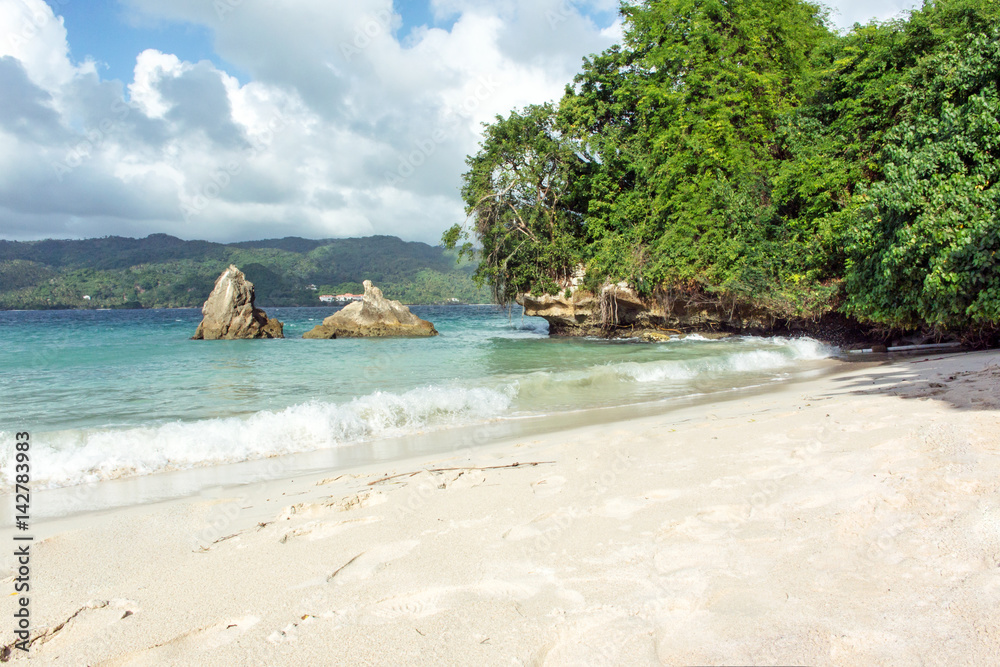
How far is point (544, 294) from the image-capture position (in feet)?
85.4

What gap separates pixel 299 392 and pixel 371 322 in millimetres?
18906

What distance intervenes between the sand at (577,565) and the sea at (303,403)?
1946mm

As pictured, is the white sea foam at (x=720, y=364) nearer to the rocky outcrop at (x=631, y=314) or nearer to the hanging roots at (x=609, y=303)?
the rocky outcrop at (x=631, y=314)

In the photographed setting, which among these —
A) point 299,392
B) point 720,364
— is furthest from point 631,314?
point 299,392

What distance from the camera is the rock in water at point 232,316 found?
29.6m

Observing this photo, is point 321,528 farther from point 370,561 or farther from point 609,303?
point 609,303

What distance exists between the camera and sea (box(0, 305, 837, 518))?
264 inches

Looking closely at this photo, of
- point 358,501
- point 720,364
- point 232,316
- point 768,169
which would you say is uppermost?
point 768,169

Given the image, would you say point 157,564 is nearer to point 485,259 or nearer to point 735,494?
point 735,494

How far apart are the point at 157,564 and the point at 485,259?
2377 cm

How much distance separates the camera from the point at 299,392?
11.6 m

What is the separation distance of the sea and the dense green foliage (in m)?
3.25

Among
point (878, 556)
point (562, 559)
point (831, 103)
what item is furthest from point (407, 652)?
point (831, 103)

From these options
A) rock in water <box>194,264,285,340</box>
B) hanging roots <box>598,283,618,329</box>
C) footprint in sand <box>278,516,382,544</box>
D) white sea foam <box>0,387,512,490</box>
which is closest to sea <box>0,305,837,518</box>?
white sea foam <box>0,387,512,490</box>
